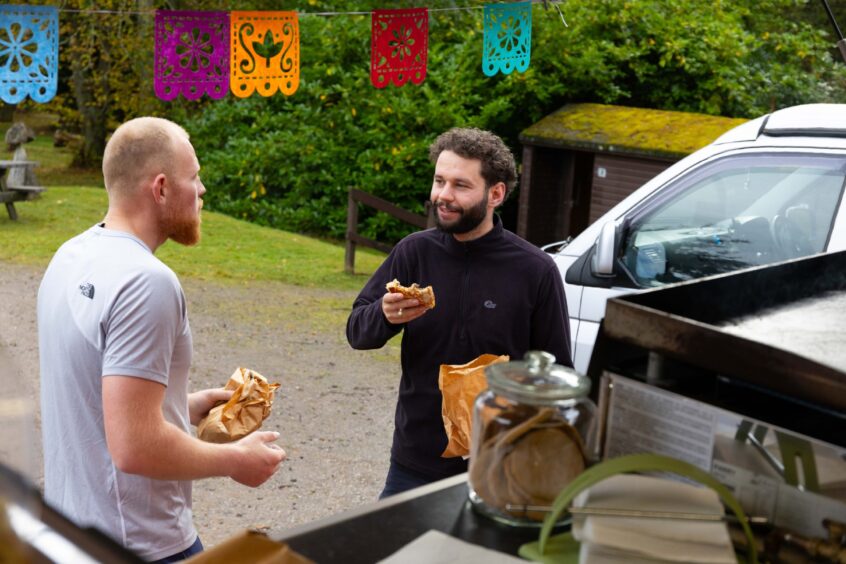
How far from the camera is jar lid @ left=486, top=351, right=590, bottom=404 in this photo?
159 cm

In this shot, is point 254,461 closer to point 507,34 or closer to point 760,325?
point 760,325

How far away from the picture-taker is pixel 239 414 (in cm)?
301

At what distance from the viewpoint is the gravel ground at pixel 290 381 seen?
6.12 m

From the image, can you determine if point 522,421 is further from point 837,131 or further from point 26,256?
point 26,256

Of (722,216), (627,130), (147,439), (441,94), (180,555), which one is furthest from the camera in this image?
(441,94)

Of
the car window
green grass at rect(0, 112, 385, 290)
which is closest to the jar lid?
the car window

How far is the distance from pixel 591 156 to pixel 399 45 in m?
6.36

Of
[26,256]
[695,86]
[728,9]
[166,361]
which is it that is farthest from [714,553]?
[728,9]

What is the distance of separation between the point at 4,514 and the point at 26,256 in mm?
12440

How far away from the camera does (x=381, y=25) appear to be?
9.15 metres

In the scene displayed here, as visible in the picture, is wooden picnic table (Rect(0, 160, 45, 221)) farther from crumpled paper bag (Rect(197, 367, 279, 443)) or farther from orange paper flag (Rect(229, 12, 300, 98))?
crumpled paper bag (Rect(197, 367, 279, 443))

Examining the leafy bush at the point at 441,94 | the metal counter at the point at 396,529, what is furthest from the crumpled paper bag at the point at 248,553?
the leafy bush at the point at 441,94

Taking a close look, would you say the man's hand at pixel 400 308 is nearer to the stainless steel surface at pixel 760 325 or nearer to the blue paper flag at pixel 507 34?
the stainless steel surface at pixel 760 325

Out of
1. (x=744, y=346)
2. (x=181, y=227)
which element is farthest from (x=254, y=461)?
(x=744, y=346)
